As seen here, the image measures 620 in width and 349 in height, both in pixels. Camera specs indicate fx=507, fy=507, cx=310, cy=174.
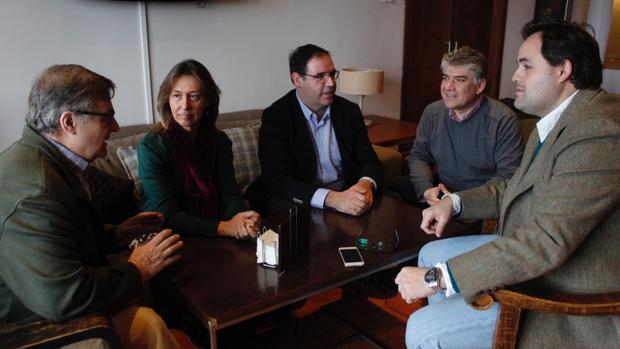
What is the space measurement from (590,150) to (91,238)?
4.04 ft

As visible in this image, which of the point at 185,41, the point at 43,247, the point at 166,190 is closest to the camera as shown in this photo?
the point at 43,247

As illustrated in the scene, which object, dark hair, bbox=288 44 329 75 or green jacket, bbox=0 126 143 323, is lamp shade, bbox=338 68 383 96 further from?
green jacket, bbox=0 126 143 323

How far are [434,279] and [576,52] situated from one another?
0.67 meters

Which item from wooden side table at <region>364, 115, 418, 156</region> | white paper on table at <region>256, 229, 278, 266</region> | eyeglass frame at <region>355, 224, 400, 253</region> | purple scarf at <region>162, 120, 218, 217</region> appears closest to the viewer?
white paper on table at <region>256, 229, 278, 266</region>

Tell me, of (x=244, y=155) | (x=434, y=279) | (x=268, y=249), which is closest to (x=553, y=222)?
(x=434, y=279)

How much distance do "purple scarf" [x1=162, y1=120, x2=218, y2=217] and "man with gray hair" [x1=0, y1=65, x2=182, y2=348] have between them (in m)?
0.45

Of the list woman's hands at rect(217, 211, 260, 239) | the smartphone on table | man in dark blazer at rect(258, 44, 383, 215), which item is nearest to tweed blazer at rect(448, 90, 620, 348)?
the smartphone on table

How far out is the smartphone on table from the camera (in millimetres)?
1471

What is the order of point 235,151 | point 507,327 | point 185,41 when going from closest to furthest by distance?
1. point 507,327
2. point 235,151
3. point 185,41

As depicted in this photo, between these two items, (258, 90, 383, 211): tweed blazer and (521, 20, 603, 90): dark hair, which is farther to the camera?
(258, 90, 383, 211): tweed blazer

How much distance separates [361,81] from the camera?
3.48 metres

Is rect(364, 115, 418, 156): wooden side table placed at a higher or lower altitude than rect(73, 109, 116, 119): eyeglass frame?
lower

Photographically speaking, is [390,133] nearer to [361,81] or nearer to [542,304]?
[361,81]

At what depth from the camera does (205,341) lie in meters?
1.87
